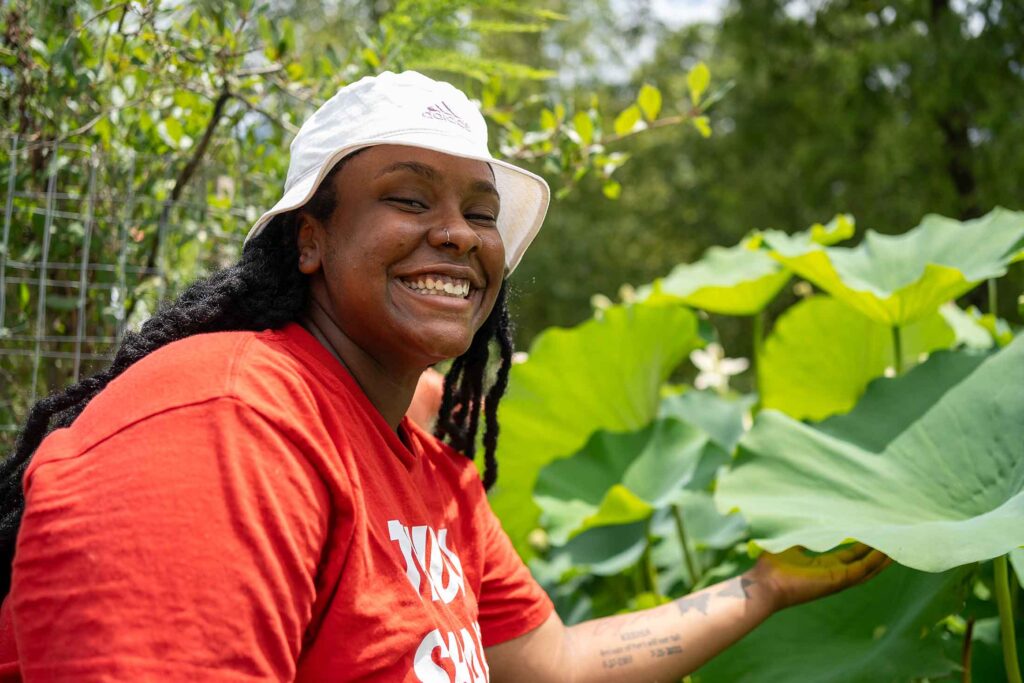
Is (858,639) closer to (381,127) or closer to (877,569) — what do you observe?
(877,569)

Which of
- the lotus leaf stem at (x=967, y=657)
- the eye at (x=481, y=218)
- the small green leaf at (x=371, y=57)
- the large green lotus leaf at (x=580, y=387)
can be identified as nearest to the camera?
the eye at (x=481, y=218)

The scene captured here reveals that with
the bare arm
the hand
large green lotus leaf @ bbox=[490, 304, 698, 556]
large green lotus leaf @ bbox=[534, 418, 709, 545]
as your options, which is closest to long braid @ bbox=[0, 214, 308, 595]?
the bare arm

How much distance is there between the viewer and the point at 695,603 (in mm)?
1902

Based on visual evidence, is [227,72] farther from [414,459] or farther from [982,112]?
[982,112]

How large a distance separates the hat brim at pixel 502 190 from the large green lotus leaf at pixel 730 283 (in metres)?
1.07

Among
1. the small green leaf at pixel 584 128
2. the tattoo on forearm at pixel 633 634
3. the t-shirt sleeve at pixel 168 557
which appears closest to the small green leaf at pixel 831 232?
the small green leaf at pixel 584 128

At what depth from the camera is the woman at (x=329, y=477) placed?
98cm

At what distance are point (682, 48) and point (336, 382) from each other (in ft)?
38.7

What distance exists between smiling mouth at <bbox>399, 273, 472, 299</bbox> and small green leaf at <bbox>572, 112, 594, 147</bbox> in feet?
3.27

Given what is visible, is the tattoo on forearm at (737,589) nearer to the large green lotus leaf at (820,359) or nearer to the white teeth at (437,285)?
the white teeth at (437,285)

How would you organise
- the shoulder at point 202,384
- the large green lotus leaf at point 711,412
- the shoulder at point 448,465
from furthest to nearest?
the large green lotus leaf at point 711,412 < the shoulder at point 448,465 < the shoulder at point 202,384

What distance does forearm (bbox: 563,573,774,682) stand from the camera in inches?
72.8

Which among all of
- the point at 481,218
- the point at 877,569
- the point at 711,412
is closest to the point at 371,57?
the point at 481,218

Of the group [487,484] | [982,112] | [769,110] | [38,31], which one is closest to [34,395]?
[38,31]
